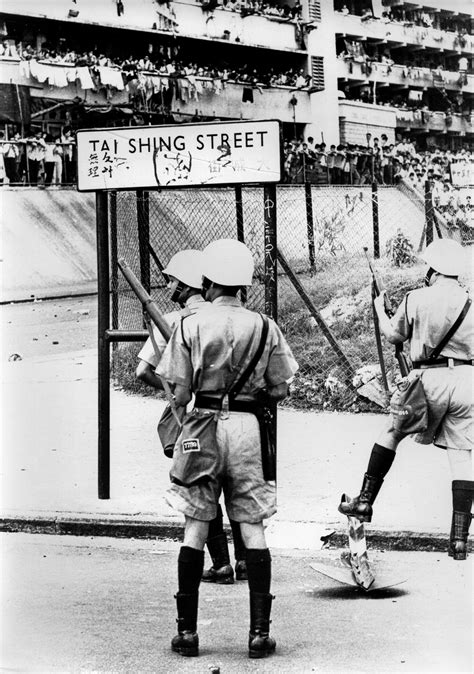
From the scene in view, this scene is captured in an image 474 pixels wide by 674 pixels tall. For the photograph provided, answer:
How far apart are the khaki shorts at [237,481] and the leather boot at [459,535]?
1668 mm

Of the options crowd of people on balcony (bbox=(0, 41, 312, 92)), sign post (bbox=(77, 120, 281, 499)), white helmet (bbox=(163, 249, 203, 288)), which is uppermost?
crowd of people on balcony (bbox=(0, 41, 312, 92))

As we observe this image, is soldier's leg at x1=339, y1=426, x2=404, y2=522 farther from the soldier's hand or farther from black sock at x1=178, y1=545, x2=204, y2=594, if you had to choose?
black sock at x1=178, y1=545, x2=204, y2=594

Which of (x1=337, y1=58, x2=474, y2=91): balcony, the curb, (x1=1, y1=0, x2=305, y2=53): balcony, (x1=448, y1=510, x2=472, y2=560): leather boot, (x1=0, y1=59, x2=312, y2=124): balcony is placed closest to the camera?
(x1=448, y1=510, x2=472, y2=560): leather boot

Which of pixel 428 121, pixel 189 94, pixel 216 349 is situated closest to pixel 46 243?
pixel 189 94

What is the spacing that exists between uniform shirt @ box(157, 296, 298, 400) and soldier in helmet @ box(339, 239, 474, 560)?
1.63 meters

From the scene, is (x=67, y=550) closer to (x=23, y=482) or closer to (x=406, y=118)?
(x=23, y=482)

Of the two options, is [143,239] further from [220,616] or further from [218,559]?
[220,616]

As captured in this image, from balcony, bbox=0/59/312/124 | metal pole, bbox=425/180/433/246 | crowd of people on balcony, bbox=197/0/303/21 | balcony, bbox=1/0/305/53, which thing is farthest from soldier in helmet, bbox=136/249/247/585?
crowd of people on balcony, bbox=197/0/303/21

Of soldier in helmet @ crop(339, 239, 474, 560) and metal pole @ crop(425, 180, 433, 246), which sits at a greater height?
metal pole @ crop(425, 180, 433, 246)

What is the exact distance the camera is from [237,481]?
520cm

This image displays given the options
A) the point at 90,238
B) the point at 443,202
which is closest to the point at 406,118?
the point at 90,238

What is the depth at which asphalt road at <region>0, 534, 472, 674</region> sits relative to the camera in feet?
16.5

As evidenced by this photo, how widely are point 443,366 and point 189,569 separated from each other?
2.23m

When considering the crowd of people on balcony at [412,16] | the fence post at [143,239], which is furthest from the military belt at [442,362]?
the crowd of people on balcony at [412,16]
